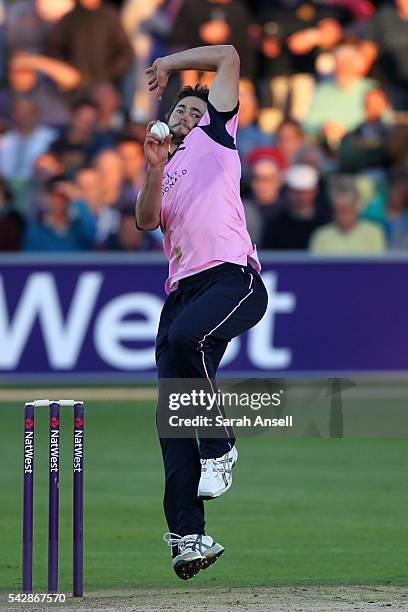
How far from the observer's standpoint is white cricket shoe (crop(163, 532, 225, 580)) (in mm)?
7242

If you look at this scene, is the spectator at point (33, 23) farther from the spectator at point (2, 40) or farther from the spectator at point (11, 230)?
the spectator at point (11, 230)

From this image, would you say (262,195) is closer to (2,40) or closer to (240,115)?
(240,115)

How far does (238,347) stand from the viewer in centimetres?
1498

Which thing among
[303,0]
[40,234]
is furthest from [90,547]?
[303,0]

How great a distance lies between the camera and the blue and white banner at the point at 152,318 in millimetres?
14781

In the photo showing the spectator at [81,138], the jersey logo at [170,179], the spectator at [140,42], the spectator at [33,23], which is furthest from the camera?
the spectator at [33,23]

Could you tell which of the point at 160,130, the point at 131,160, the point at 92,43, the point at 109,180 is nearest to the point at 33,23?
the point at 92,43

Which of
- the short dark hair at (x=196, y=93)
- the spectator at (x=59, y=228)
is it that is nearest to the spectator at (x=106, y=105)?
the spectator at (x=59, y=228)

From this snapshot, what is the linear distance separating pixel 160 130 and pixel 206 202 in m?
0.44

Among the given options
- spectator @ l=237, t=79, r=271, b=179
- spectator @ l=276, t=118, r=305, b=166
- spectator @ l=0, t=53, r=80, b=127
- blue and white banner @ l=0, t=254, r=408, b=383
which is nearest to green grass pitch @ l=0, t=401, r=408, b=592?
blue and white banner @ l=0, t=254, r=408, b=383

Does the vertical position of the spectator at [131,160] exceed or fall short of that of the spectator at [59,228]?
it exceeds it

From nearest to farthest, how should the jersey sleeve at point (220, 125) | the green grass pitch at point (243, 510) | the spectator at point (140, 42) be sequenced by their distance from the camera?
the jersey sleeve at point (220, 125) < the green grass pitch at point (243, 510) < the spectator at point (140, 42)

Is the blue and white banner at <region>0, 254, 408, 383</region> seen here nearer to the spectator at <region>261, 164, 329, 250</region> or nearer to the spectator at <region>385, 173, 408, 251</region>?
the spectator at <region>261, 164, 329, 250</region>

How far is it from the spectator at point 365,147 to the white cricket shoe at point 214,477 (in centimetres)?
1094
